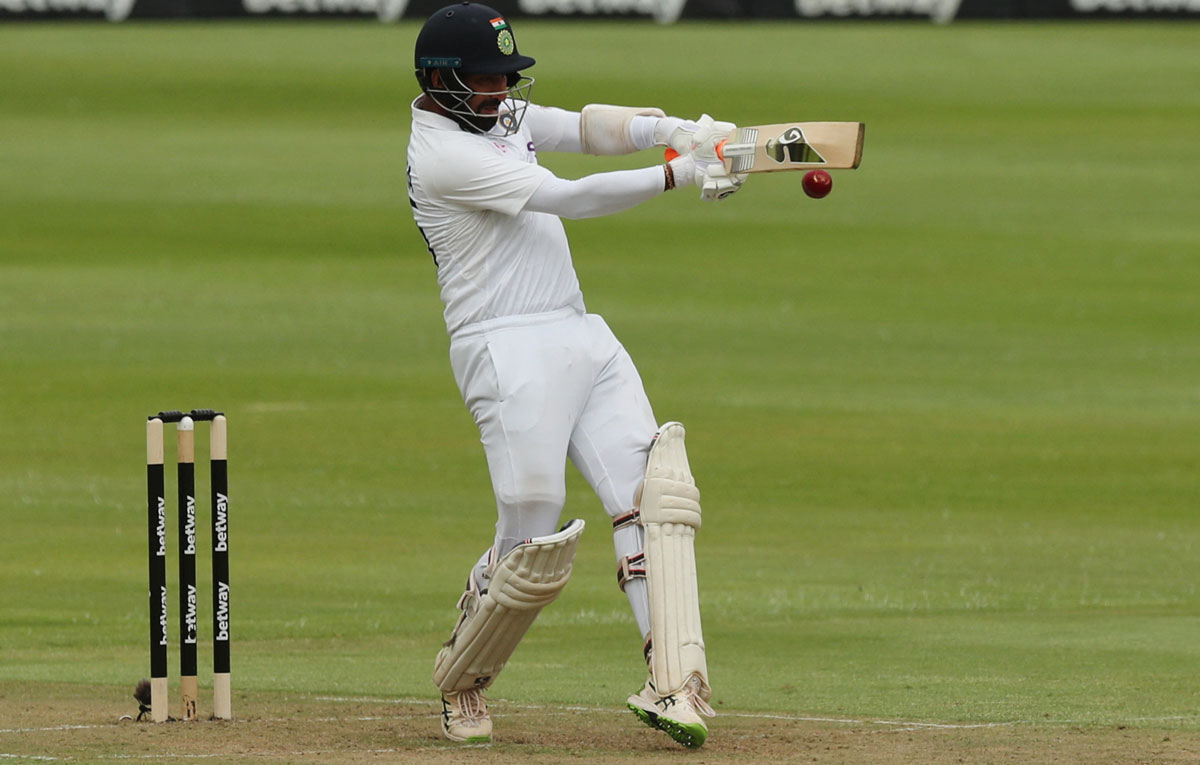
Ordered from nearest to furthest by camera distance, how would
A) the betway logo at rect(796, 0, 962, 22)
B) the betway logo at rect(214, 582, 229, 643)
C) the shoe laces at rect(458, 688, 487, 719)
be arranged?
the shoe laces at rect(458, 688, 487, 719) → the betway logo at rect(214, 582, 229, 643) → the betway logo at rect(796, 0, 962, 22)

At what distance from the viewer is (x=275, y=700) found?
6188mm

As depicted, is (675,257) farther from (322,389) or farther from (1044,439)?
(1044,439)

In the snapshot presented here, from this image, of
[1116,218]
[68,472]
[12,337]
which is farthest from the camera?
[1116,218]

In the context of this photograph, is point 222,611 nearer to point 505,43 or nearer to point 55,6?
point 505,43

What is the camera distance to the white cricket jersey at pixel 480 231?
527cm

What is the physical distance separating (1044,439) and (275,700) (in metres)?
8.79

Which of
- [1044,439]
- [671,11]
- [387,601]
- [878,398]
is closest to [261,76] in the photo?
[671,11]

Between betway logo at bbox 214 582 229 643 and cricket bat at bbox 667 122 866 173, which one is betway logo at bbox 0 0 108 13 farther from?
cricket bat at bbox 667 122 866 173

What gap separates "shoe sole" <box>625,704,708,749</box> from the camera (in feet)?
16.6

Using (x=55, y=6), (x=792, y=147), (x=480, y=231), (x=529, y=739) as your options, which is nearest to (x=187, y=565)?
(x=529, y=739)

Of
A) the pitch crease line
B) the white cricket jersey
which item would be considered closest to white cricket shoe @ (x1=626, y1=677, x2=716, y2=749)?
the pitch crease line

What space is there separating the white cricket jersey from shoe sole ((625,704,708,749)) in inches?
42.4

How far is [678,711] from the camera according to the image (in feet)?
16.7

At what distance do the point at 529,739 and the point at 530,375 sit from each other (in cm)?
97
